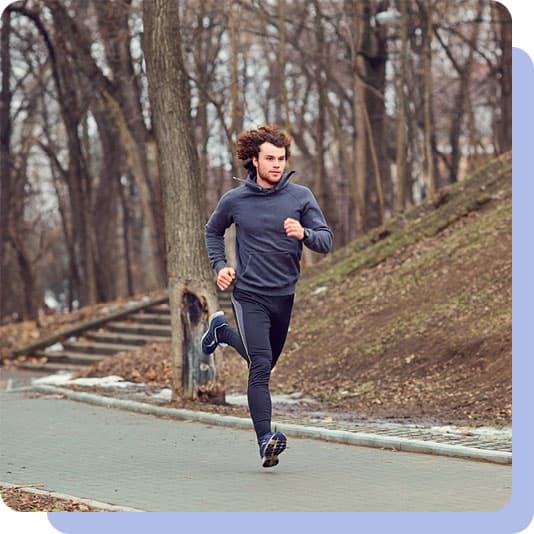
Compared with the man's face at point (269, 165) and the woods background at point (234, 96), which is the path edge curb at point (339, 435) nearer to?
the man's face at point (269, 165)

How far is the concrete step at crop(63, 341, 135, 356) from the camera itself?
2178 centimetres

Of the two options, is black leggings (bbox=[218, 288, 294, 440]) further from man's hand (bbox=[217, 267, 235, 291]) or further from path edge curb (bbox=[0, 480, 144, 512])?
path edge curb (bbox=[0, 480, 144, 512])

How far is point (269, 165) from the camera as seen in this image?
7.76 meters

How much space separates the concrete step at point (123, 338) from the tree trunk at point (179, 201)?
8.38 meters

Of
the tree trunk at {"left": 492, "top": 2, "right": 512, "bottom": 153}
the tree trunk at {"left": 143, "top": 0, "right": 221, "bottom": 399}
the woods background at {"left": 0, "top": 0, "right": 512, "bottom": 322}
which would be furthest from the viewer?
the tree trunk at {"left": 492, "top": 2, "right": 512, "bottom": 153}

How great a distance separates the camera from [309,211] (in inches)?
306

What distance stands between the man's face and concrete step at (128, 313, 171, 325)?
49.6 feet

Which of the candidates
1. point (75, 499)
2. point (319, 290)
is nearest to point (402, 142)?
point (319, 290)

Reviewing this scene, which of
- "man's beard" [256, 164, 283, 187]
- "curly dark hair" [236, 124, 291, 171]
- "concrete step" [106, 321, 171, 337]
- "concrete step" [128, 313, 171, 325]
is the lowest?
"concrete step" [106, 321, 171, 337]

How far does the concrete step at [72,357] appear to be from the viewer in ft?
71.0

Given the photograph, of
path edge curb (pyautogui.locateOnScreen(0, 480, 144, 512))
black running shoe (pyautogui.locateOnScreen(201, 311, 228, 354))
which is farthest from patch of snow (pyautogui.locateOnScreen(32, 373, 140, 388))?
path edge curb (pyautogui.locateOnScreen(0, 480, 144, 512))

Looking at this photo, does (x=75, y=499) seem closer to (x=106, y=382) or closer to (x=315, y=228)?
(x=315, y=228)

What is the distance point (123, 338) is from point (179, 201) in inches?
389

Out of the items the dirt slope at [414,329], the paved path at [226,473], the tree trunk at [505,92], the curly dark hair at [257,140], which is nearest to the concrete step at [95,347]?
the dirt slope at [414,329]
